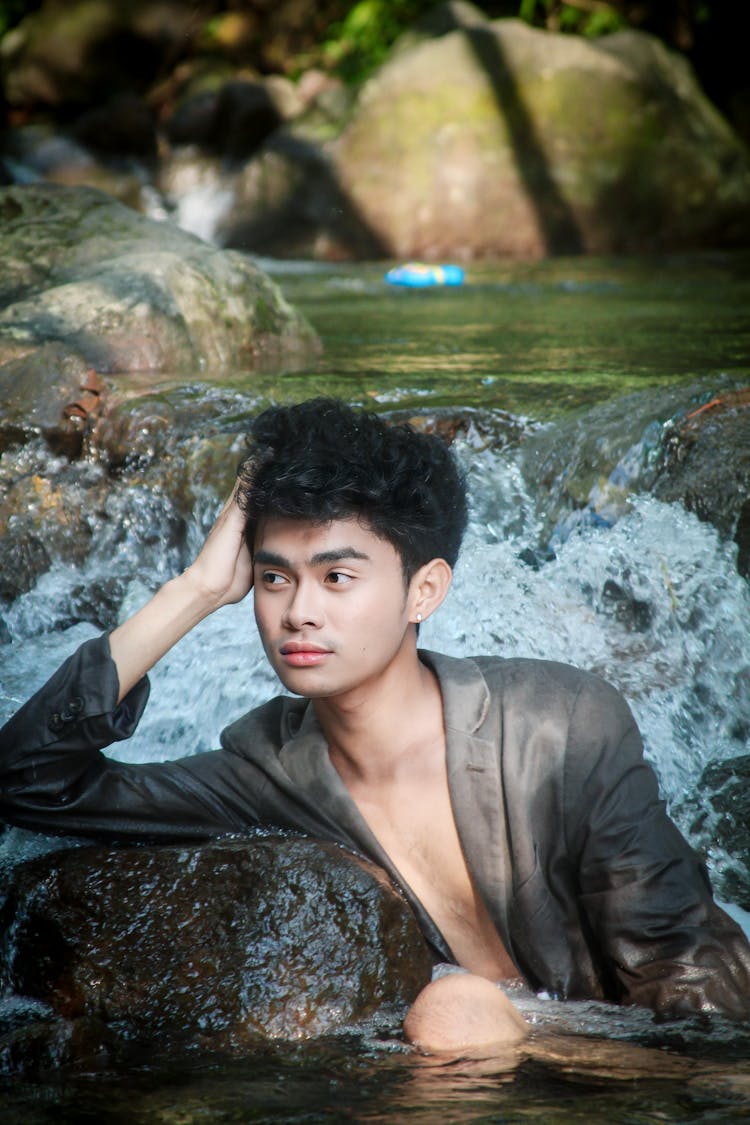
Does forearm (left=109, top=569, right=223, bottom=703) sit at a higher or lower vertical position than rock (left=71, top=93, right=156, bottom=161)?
lower

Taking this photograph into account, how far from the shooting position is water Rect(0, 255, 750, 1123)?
2.31 metres

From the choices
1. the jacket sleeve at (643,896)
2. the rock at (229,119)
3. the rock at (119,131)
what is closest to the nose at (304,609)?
the jacket sleeve at (643,896)

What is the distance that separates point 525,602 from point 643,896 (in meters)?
2.03

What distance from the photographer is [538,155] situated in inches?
502

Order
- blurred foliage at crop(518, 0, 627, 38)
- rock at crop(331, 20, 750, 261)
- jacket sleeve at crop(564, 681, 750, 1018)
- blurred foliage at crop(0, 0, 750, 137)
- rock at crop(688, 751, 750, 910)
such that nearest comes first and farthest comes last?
jacket sleeve at crop(564, 681, 750, 1018)
rock at crop(688, 751, 750, 910)
rock at crop(331, 20, 750, 261)
blurred foliage at crop(0, 0, 750, 137)
blurred foliage at crop(518, 0, 627, 38)

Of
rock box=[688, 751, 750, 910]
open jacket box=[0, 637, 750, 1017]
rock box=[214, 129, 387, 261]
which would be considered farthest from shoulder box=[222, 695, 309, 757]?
rock box=[214, 129, 387, 261]

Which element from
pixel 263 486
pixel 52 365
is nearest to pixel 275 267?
pixel 52 365

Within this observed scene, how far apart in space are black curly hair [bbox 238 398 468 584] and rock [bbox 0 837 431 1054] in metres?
0.66

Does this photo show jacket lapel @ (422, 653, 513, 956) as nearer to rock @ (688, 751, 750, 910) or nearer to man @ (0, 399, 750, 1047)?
man @ (0, 399, 750, 1047)

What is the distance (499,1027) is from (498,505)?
2642 millimetres

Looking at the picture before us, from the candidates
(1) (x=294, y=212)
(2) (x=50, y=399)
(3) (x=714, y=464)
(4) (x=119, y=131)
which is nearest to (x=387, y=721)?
(3) (x=714, y=464)

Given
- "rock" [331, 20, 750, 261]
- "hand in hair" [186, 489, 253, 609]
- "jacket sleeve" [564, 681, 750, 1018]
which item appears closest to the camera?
"jacket sleeve" [564, 681, 750, 1018]

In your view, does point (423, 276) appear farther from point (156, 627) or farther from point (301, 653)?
point (301, 653)

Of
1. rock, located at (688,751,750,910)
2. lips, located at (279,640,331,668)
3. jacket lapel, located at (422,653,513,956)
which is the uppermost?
lips, located at (279,640,331,668)
